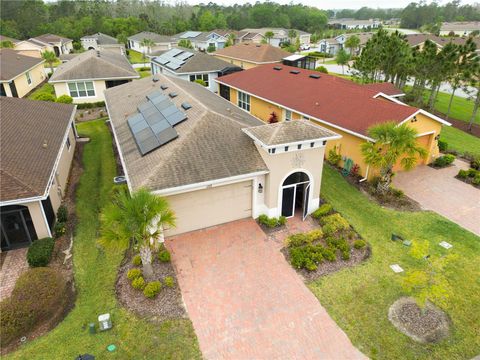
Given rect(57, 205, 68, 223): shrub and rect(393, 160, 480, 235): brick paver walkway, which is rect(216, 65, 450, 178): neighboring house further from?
rect(57, 205, 68, 223): shrub

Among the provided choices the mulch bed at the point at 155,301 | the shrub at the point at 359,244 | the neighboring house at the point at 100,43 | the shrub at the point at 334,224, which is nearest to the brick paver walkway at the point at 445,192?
the shrub at the point at 334,224

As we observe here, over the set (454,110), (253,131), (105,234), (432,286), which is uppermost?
(253,131)

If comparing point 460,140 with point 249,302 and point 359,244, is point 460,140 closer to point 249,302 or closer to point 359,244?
point 359,244

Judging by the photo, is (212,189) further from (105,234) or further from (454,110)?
(454,110)

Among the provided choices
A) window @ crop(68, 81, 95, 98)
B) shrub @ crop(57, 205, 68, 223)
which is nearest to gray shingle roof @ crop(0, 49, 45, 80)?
window @ crop(68, 81, 95, 98)

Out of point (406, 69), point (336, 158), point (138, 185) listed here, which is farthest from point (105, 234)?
point (406, 69)

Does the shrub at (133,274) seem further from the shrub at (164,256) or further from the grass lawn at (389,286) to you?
the grass lawn at (389,286)
